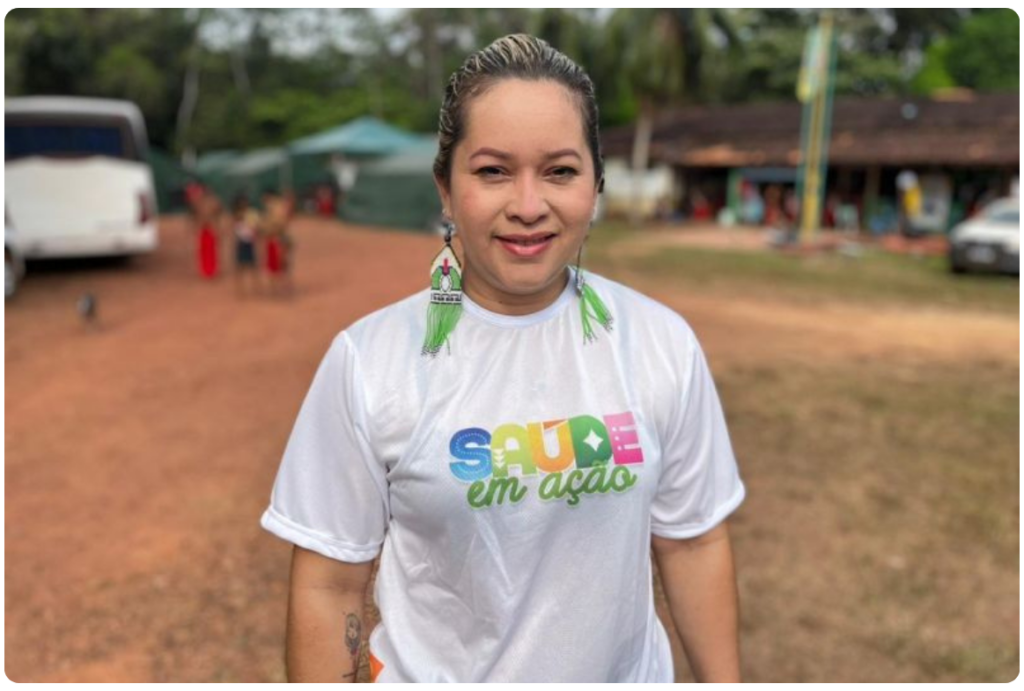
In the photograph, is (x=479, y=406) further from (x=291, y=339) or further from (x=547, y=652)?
(x=291, y=339)

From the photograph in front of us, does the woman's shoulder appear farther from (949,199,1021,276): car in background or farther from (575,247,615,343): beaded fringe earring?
(949,199,1021,276): car in background

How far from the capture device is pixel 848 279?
1388 centimetres

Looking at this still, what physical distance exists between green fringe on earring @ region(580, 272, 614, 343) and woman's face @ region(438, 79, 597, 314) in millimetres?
89

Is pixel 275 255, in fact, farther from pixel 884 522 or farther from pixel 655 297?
pixel 884 522

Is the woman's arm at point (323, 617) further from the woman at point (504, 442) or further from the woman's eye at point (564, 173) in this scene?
the woman's eye at point (564, 173)

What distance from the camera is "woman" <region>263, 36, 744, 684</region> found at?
4.28 feet

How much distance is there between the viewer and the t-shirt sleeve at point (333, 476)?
1333 mm

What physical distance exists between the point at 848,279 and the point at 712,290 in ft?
10.3

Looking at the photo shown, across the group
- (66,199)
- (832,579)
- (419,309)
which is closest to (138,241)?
(66,199)

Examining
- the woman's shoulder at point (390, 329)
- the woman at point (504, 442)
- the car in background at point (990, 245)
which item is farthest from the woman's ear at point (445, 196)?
the car in background at point (990, 245)

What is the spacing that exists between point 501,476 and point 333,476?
0.29m

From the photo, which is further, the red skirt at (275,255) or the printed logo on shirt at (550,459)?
the red skirt at (275,255)

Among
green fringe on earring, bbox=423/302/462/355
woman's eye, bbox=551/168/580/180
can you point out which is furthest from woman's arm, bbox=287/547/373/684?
woman's eye, bbox=551/168/580/180

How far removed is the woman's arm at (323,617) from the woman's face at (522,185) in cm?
58
